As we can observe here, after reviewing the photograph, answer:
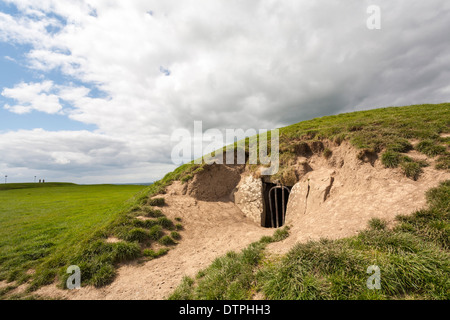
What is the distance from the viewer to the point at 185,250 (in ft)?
30.7

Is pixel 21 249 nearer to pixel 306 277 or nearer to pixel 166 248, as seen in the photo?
pixel 166 248

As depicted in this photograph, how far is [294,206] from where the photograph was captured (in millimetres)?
11250

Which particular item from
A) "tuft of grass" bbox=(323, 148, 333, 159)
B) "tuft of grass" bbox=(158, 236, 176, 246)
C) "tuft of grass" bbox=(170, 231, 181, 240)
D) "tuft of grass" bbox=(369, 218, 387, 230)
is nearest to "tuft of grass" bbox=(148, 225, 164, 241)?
"tuft of grass" bbox=(158, 236, 176, 246)

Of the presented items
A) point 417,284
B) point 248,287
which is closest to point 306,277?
point 248,287

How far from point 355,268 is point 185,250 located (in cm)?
736

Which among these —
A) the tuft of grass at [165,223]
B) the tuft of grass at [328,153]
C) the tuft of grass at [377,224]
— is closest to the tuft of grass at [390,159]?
the tuft of grass at [328,153]

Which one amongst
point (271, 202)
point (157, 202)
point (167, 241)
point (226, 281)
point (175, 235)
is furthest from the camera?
point (271, 202)

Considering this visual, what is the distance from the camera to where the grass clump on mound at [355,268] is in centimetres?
408

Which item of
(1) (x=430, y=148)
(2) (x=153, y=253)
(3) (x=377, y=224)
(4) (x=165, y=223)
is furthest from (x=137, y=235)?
(1) (x=430, y=148)

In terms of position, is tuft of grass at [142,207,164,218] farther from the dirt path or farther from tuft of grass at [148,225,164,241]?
tuft of grass at [148,225,164,241]

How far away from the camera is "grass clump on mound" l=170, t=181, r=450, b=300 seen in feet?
13.4

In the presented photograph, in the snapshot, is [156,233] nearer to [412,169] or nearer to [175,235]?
[175,235]

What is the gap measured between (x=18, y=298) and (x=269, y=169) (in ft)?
44.2

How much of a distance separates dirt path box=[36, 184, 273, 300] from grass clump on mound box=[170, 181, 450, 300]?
1209 mm
